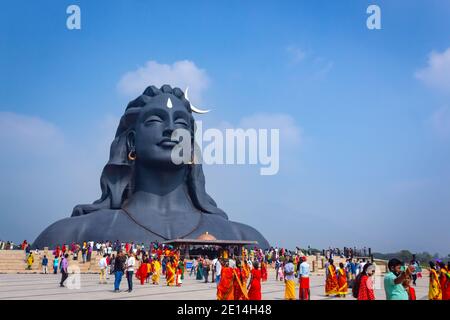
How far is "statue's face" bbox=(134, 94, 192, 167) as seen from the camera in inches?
1205

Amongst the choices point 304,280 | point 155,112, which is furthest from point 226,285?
point 155,112

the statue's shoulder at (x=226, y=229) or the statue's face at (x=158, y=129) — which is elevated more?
the statue's face at (x=158, y=129)

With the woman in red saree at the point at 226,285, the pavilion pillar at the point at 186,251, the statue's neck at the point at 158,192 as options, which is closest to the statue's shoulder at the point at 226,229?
the statue's neck at the point at 158,192

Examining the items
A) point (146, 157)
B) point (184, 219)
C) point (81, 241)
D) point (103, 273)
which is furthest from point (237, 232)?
point (103, 273)

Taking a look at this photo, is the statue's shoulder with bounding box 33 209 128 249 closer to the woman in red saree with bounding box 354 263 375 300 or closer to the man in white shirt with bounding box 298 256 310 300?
the man in white shirt with bounding box 298 256 310 300

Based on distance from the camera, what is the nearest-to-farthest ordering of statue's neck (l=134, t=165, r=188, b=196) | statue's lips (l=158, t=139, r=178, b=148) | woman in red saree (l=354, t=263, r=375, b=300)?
woman in red saree (l=354, t=263, r=375, b=300), statue's lips (l=158, t=139, r=178, b=148), statue's neck (l=134, t=165, r=188, b=196)

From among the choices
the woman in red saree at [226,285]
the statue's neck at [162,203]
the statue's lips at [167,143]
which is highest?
the statue's lips at [167,143]

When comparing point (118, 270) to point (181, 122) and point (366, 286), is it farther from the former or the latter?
point (181, 122)

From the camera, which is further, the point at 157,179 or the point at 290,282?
the point at 157,179

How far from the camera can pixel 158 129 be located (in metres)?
30.7

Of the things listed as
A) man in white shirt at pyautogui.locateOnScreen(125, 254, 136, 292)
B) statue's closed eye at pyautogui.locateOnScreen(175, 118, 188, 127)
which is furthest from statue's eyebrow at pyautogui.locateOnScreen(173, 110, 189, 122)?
man in white shirt at pyautogui.locateOnScreen(125, 254, 136, 292)

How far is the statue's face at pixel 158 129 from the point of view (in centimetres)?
3061

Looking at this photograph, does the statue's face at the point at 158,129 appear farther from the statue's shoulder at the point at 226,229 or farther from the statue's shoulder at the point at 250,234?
the statue's shoulder at the point at 250,234
